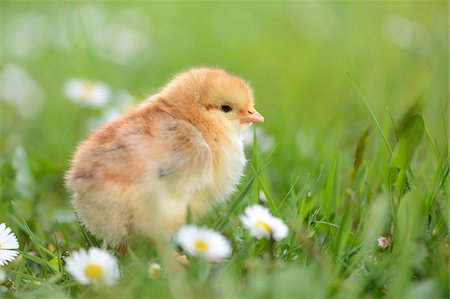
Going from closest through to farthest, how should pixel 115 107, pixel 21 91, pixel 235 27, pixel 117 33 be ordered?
pixel 115 107 → pixel 21 91 → pixel 117 33 → pixel 235 27

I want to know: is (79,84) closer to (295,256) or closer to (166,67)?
(166,67)

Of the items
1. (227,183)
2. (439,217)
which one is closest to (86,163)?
(227,183)

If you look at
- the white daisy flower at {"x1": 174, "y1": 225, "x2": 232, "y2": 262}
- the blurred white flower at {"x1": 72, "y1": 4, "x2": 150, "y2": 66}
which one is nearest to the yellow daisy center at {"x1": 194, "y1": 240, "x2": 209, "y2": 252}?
the white daisy flower at {"x1": 174, "y1": 225, "x2": 232, "y2": 262}

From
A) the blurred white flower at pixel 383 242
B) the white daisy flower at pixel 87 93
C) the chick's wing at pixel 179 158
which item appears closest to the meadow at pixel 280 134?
the blurred white flower at pixel 383 242

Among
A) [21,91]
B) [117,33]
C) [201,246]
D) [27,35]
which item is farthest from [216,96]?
[27,35]

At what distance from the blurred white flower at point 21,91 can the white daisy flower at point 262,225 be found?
2.84 metres

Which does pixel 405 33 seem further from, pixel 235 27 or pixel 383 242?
pixel 383 242

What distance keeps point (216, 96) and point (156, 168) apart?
0.43 metres

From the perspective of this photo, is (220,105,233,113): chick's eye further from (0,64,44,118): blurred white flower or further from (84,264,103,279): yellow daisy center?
(0,64,44,118): blurred white flower

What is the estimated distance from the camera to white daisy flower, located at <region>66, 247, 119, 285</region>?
222 cm

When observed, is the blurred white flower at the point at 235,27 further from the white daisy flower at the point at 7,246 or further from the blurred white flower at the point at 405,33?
the white daisy flower at the point at 7,246

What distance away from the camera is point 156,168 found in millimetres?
2436

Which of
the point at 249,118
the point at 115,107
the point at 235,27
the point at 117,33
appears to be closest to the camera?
the point at 249,118

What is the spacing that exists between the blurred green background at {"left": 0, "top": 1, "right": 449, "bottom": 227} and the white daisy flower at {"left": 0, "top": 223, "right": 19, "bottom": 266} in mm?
860
